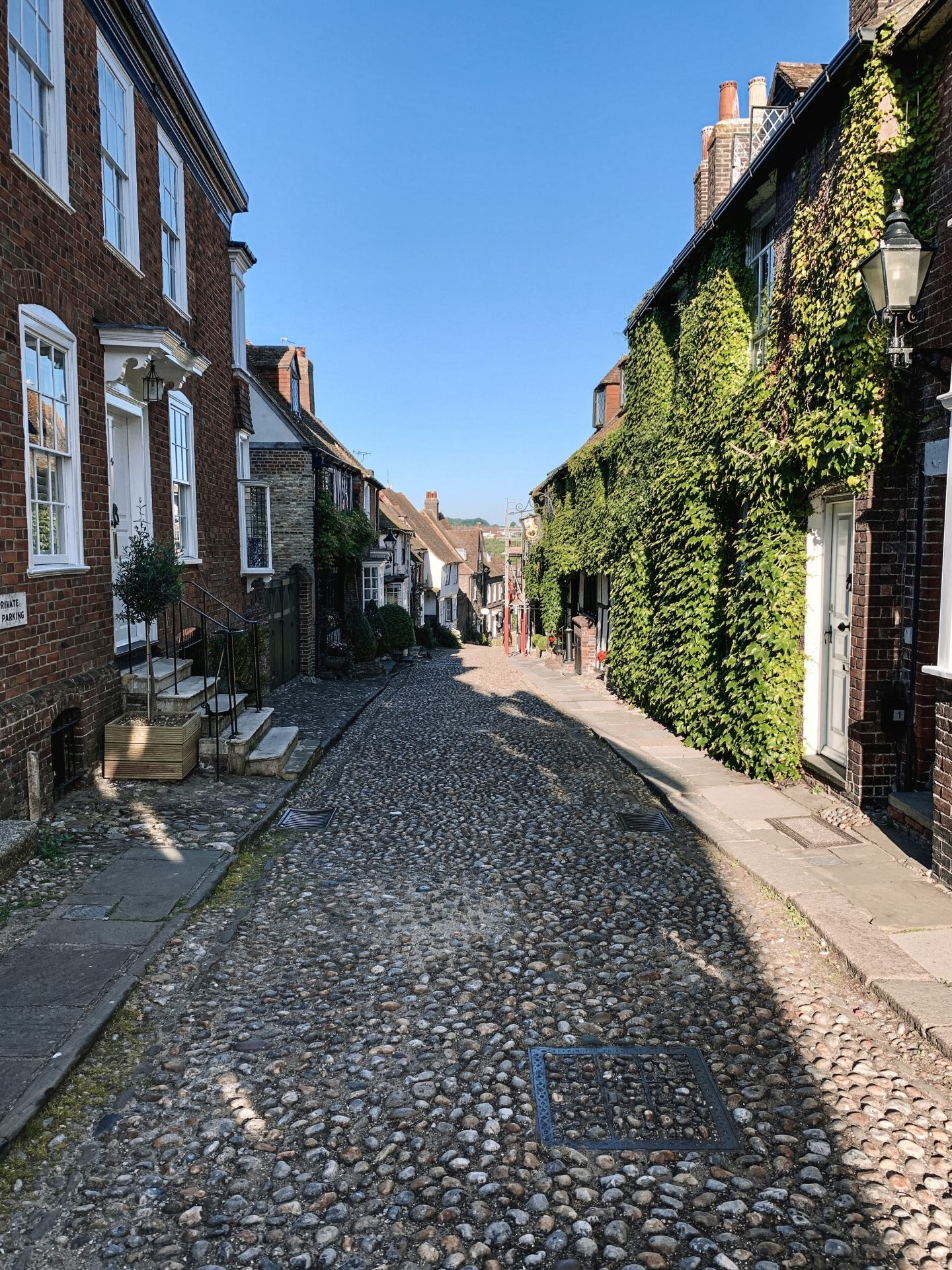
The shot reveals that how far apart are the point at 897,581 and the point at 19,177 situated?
7679 mm

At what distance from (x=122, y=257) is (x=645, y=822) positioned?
25.9 feet

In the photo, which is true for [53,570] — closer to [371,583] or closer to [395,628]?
[395,628]

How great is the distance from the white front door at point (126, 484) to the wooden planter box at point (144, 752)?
1.39 meters

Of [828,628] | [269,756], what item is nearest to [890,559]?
[828,628]

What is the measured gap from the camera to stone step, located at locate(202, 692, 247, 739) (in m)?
9.12

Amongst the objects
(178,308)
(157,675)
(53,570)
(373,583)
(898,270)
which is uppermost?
(178,308)

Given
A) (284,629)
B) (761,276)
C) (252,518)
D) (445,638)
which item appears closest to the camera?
(761,276)

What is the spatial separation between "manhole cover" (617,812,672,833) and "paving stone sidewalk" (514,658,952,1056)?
0.22 meters

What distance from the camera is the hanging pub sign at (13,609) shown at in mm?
6316

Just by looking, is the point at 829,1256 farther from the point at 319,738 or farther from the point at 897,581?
the point at 319,738

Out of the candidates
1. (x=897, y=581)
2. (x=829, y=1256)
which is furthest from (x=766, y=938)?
(x=897, y=581)

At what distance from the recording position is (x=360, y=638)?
23766mm

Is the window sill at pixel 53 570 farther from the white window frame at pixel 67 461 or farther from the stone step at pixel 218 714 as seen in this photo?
the stone step at pixel 218 714

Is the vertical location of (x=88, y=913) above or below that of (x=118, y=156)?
below
